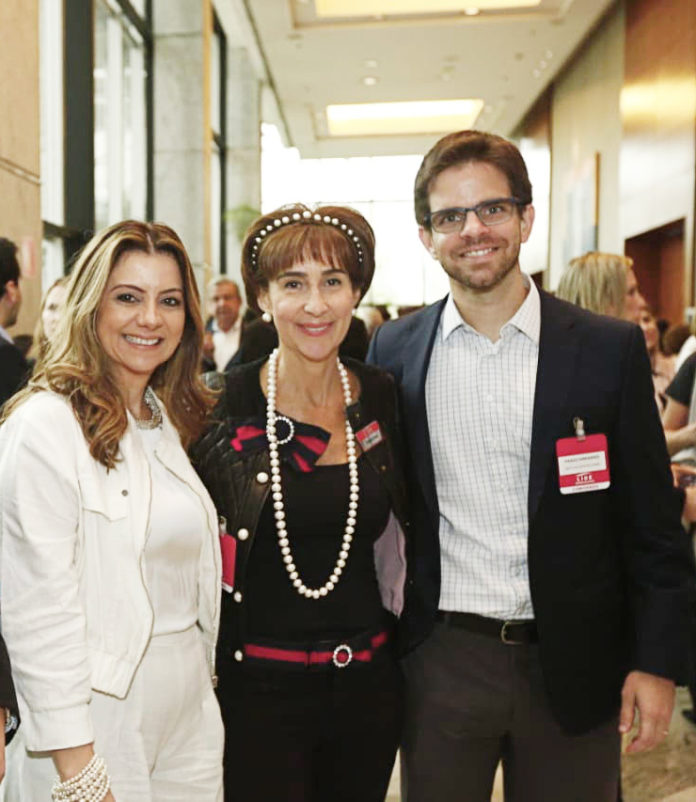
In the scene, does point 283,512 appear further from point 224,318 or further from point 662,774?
point 224,318

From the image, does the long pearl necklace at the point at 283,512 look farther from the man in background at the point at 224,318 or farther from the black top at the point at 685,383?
the man in background at the point at 224,318

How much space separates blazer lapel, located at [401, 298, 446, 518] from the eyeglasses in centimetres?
24

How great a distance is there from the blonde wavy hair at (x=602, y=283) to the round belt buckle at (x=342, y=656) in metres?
1.73

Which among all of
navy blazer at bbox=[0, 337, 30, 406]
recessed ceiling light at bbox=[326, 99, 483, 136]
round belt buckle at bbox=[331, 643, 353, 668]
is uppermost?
recessed ceiling light at bbox=[326, 99, 483, 136]

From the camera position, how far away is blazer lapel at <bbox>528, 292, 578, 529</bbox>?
1.72m

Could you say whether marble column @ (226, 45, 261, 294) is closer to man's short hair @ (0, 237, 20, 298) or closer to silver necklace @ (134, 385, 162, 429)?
man's short hair @ (0, 237, 20, 298)

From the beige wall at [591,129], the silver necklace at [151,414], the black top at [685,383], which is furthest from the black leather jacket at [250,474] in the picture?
the beige wall at [591,129]

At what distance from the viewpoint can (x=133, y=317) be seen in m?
1.61

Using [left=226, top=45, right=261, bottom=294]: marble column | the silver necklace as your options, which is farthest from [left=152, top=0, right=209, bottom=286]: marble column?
the silver necklace

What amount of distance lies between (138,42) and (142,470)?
9.25 m

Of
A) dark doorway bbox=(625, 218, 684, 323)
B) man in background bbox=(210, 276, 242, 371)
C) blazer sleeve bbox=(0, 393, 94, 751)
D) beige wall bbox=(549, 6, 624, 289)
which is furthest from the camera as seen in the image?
beige wall bbox=(549, 6, 624, 289)

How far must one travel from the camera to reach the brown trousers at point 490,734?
5.86 feet

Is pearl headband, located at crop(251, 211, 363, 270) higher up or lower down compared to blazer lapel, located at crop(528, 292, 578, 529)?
higher up

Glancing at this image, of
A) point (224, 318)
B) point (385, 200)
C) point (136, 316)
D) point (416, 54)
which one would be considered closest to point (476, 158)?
point (136, 316)
